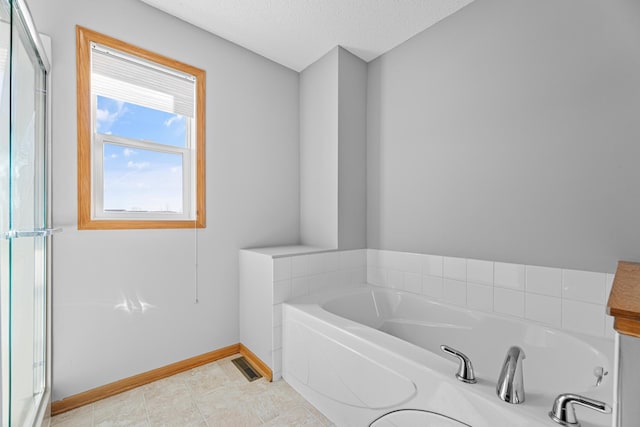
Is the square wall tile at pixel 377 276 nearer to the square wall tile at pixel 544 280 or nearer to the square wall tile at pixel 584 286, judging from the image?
the square wall tile at pixel 544 280

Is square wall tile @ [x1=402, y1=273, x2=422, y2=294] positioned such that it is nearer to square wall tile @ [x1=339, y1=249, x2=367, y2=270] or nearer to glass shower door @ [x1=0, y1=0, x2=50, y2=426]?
square wall tile @ [x1=339, y1=249, x2=367, y2=270]

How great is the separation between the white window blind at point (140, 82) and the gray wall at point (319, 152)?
1.01m

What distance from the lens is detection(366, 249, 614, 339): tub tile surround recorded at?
1.37 metres

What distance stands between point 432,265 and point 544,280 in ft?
2.12

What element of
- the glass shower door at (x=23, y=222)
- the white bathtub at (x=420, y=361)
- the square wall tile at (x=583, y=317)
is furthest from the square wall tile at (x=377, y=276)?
the glass shower door at (x=23, y=222)

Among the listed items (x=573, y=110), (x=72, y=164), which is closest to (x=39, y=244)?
(x=72, y=164)

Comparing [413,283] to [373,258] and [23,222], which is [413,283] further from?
[23,222]

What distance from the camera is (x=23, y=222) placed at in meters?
1.21

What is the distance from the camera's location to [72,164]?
63.7 inches

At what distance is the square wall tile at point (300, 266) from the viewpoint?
200 cm

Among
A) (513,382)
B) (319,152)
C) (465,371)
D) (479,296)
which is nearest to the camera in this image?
(513,382)

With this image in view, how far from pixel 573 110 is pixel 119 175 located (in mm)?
2704

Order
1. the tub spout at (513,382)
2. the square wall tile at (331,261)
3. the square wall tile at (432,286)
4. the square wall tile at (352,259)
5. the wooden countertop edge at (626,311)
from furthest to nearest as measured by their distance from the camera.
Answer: the square wall tile at (352,259)
the square wall tile at (331,261)
the square wall tile at (432,286)
the tub spout at (513,382)
the wooden countertop edge at (626,311)

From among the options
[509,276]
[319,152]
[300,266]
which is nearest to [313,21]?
[319,152]
